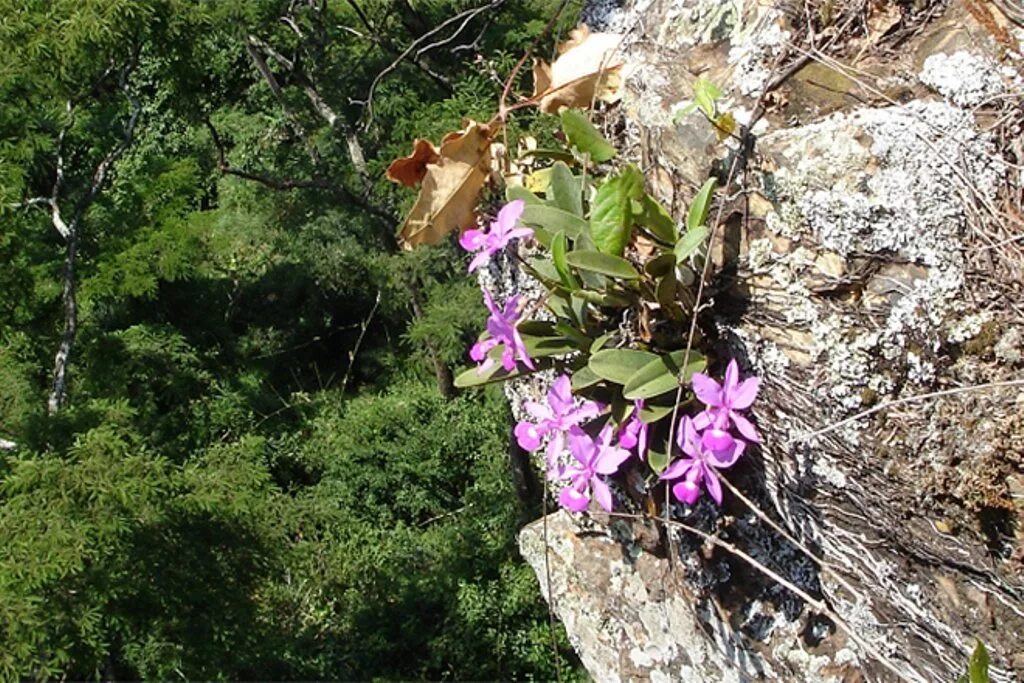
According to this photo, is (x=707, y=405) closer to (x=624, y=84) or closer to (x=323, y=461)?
(x=624, y=84)

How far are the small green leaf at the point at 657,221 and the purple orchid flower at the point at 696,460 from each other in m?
0.24

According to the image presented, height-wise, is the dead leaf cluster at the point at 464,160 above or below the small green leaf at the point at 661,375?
above

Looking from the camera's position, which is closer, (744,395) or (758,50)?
(744,395)

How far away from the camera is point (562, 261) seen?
1.40 meters

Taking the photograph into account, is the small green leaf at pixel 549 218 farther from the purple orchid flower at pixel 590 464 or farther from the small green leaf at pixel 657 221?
the purple orchid flower at pixel 590 464

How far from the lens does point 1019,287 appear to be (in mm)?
1292

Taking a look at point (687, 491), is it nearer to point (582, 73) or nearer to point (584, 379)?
point (584, 379)

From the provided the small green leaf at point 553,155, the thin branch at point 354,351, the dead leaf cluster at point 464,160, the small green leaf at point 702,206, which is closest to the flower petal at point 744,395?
the small green leaf at point 702,206

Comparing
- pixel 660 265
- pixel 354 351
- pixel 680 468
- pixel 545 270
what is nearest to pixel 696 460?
pixel 680 468

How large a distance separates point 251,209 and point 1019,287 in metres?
7.77

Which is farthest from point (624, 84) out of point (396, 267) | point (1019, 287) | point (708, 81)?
point (396, 267)

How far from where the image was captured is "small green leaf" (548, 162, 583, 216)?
151 cm

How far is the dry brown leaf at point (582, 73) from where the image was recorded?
1721mm

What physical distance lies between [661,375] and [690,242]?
162 mm
